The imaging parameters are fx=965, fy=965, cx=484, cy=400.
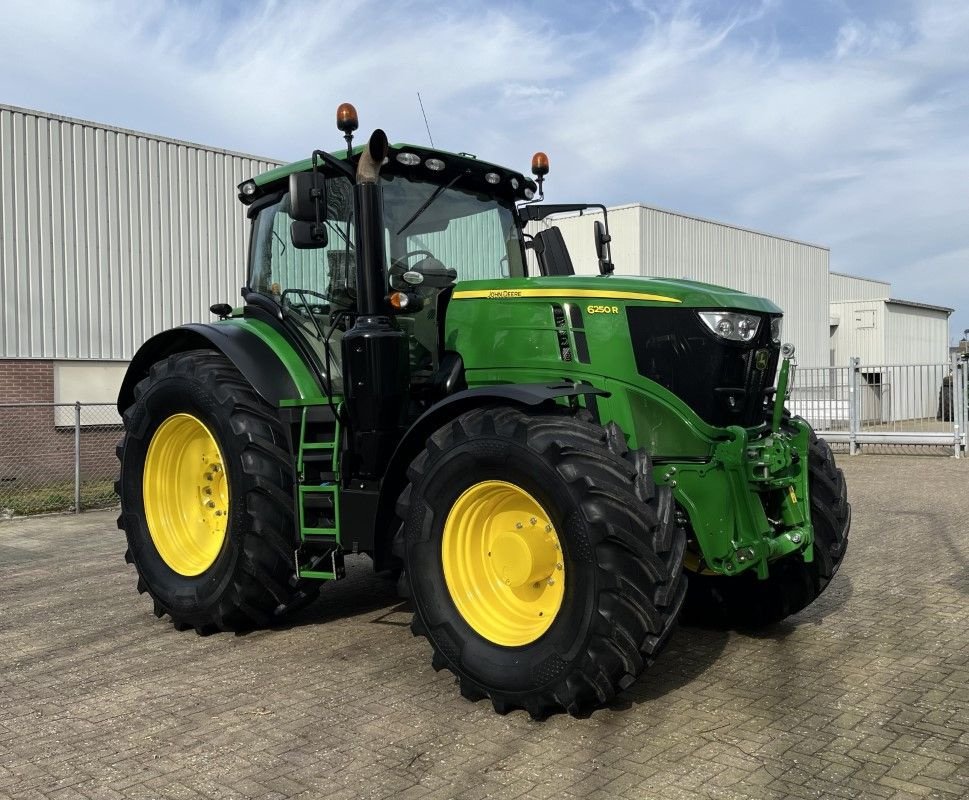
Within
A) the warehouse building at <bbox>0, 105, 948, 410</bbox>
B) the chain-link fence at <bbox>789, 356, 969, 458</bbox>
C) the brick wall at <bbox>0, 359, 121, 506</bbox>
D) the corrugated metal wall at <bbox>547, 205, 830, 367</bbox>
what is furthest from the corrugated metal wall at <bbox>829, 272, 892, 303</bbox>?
the brick wall at <bbox>0, 359, 121, 506</bbox>

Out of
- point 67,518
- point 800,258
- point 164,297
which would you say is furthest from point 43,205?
point 800,258

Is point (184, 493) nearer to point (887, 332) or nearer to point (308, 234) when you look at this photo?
point (308, 234)

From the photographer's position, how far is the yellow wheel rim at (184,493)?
231 inches

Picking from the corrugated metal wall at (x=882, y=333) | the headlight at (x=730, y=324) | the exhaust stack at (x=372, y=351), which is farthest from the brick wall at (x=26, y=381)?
the corrugated metal wall at (x=882, y=333)

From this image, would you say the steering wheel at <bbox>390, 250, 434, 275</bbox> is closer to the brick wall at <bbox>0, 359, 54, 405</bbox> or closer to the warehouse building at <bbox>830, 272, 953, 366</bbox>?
the brick wall at <bbox>0, 359, 54, 405</bbox>

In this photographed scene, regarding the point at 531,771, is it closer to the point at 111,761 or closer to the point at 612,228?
the point at 111,761

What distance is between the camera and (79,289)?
15.5 metres

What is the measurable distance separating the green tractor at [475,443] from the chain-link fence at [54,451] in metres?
8.55

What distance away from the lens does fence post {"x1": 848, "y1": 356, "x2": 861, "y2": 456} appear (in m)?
18.2

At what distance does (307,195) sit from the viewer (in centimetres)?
479

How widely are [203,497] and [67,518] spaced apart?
21.6 feet

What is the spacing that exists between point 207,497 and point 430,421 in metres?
2.00

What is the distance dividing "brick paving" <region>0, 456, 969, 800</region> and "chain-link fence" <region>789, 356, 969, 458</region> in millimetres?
12277

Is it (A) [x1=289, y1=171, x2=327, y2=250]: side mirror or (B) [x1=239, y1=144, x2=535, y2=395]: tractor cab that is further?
(B) [x1=239, y1=144, x2=535, y2=395]: tractor cab
